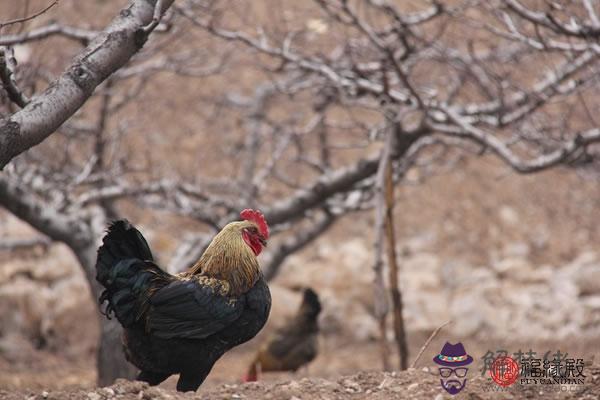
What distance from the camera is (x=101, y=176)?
8.00 meters

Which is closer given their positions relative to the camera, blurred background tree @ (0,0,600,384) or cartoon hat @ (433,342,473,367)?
cartoon hat @ (433,342,473,367)

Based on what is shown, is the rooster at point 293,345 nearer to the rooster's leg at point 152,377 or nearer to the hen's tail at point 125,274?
the rooster's leg at point 152,377

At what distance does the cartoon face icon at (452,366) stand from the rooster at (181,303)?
107 centimetres

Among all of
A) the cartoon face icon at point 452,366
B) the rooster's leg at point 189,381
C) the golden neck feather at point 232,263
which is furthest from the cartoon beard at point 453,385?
the rooster's leg at point 189,381

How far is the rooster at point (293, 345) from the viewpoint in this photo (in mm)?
8602

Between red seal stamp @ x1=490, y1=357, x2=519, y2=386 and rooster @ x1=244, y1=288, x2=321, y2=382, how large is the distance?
432 cm

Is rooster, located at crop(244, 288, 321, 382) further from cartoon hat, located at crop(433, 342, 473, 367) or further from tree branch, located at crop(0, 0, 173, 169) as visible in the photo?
tree branch, located at crop(0, 0, 173, 169)

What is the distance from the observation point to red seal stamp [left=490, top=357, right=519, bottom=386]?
435cm

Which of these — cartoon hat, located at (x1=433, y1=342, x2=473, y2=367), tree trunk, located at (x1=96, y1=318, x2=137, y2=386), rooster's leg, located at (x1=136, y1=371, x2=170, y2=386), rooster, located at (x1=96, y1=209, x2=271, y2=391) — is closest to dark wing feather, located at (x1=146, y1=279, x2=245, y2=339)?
rooster, located at (x1=96, y1=209, x2=271, y2=391)

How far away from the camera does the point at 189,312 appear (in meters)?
4.73

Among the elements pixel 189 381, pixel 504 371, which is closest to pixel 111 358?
pixel 189 381

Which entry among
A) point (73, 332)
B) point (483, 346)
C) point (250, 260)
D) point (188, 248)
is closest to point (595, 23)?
point (250, 260)

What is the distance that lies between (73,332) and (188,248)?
516cm

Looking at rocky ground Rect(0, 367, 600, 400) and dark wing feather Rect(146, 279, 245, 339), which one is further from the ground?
dark wing feather Rect(146, 279, 245, 339)
